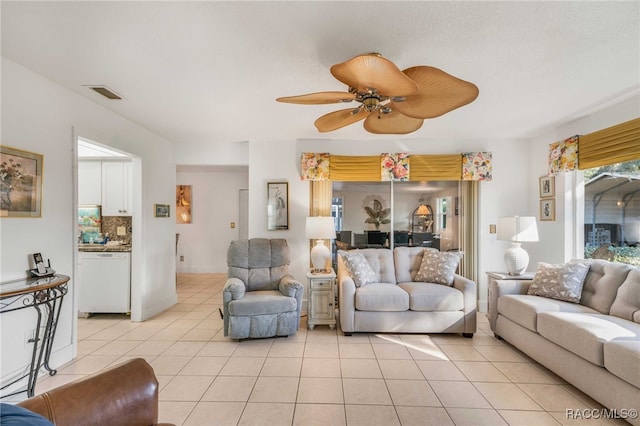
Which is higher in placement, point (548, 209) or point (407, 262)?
point (548, 209)

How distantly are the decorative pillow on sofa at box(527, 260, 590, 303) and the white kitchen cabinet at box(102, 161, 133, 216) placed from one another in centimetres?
510

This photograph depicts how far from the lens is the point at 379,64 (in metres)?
1.37

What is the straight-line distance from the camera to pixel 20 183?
219 centimetres

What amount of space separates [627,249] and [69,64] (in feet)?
17.3

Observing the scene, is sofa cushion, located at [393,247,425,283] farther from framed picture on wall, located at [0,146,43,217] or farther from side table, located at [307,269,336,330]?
framed picture on wall, located at [0,146,43,217]

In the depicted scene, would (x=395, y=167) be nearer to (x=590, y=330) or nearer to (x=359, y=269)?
(x=359, y=269)

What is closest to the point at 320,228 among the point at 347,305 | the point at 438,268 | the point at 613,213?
the point at 347,305

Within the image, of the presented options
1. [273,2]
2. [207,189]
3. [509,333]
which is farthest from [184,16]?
[207,189]

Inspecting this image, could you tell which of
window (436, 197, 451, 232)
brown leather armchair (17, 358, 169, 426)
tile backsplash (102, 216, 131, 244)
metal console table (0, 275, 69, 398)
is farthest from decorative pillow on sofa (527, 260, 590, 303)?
tile backsplash (102, 216, 131, 244)

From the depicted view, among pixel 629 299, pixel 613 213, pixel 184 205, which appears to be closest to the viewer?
pixel 629 299

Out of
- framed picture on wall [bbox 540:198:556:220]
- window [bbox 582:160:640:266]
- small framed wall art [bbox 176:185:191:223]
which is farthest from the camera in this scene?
small framed wall art [bbox 176:185:191:223]

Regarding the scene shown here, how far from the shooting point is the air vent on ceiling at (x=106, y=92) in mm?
2514

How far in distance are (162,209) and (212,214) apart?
2.59 m

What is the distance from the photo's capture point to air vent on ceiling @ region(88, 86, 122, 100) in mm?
2514
